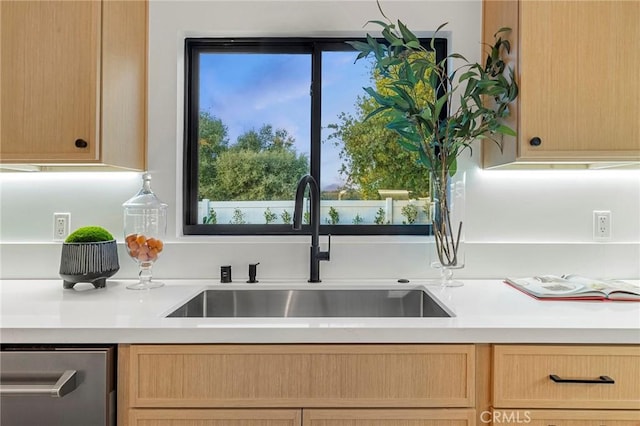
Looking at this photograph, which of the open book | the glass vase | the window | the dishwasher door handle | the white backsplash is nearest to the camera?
the dishwasher door handle

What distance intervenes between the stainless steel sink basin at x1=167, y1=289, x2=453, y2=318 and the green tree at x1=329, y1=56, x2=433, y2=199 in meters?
0.46

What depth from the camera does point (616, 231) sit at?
1585 millimetres

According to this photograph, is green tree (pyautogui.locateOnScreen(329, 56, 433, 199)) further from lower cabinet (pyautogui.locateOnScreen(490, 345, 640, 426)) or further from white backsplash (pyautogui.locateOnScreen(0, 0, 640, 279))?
lower cabinet (pyautogui.locateOnScreen(490, 345, 640, 426))

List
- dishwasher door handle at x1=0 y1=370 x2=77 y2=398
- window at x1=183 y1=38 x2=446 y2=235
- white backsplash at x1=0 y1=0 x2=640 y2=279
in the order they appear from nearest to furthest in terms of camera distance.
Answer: dishwasher door handle at x1=0 y1=370 x2=77 y2=398 < white backsplash at x1=0 y1=0 x2=640 y2=279 < window at x1=183 y1=38 x2=446 y2=235

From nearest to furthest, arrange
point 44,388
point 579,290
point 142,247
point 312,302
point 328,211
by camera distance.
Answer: point 44,388 < point 579,290 < point 142,247 < point 312,302 < point 328,211

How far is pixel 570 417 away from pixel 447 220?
2.35ft

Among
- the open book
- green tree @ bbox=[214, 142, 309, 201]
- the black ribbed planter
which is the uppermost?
green tree @ bbox=[214, 142, 309, 201]

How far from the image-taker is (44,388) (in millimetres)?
891

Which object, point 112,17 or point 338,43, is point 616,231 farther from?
point 112,17

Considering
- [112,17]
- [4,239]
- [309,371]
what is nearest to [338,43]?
[112,17]

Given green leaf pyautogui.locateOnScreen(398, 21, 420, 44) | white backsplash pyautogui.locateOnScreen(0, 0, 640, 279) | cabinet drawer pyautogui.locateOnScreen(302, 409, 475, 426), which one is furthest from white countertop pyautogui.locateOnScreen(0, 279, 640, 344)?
green leaf pyautogui.locateOnScreen(398, 21, 420, 44)

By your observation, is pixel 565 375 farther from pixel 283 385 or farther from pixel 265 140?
pixel 265 140

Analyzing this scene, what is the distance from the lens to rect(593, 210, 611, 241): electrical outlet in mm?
1582

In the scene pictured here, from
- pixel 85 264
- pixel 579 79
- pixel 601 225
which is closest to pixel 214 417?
pixel 85 264
